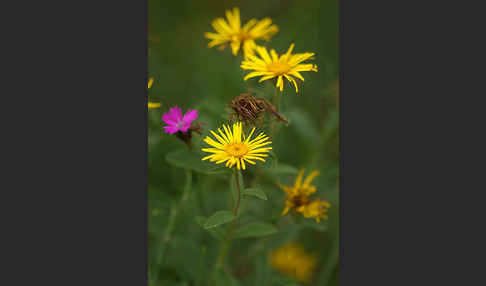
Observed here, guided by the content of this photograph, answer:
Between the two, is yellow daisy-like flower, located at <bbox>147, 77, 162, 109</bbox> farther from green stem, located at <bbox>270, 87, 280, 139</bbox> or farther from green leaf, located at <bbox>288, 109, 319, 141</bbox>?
green leaf, located at <bbox>288, 109, 319, 141</bbox>

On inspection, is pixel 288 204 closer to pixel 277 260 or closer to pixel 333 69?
pixel 277 260

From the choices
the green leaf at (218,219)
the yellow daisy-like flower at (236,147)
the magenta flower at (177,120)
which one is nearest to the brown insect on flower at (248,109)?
the yellow daisy-like flower at (236,147)

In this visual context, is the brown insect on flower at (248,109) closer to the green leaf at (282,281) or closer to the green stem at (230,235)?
the green stem at (230,235)

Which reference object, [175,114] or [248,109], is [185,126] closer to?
[175,114]

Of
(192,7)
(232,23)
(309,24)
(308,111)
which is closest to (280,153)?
(308,111)

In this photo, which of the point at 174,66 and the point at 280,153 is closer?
the point at 280,153
